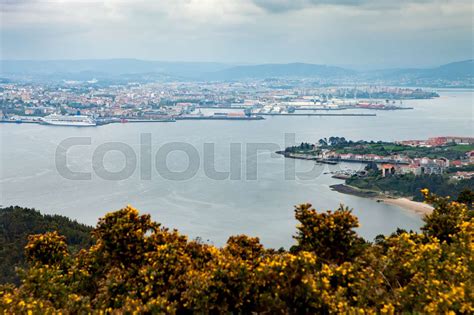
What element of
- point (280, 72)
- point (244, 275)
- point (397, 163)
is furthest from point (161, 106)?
point (280, 72)

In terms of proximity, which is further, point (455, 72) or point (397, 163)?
point (455, 72)

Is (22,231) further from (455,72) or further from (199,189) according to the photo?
(455,72)

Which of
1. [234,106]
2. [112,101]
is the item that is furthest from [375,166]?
[112,101]

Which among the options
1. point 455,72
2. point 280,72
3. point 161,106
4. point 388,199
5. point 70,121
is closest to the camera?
point 388,199

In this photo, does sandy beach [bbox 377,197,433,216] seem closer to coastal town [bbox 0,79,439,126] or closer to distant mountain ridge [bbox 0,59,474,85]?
coastal town [bbox 0,79,439,126]

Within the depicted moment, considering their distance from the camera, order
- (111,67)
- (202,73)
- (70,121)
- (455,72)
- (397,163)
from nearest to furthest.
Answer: (397,163)
(70,121)
(455,72)
(202,73)
(111,67)

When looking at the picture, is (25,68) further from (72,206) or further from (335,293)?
(335,293)

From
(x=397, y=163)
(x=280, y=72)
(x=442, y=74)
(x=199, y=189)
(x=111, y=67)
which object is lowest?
(x=199, y=189)
